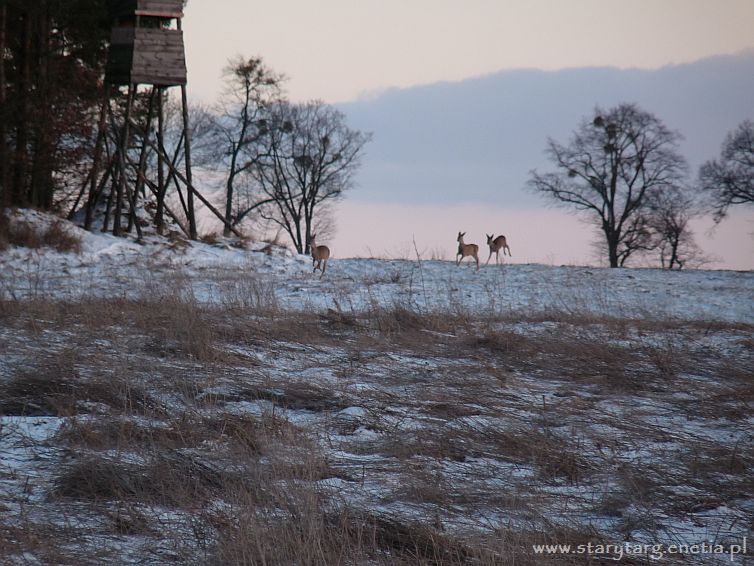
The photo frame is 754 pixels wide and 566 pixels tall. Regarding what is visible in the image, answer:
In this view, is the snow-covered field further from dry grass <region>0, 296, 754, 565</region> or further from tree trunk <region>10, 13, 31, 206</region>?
tree trunk <region>10, 13, 31, 206</region>

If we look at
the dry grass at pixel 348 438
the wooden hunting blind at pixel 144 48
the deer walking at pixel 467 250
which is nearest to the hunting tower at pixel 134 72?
the wooden hunting blind at pixel 144 48

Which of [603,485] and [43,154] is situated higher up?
[43,154]

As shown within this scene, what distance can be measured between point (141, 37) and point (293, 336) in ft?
43.2

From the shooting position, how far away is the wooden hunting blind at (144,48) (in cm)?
1877

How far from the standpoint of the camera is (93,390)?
18.6ft

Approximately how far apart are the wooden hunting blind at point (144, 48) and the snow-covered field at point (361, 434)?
10417 millimetres

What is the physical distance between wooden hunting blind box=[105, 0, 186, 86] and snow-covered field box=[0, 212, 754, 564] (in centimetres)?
1042

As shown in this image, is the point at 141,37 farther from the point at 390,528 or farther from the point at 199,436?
the point at 390,528

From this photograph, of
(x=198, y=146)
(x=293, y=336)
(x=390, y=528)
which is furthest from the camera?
(x=198, y=146)

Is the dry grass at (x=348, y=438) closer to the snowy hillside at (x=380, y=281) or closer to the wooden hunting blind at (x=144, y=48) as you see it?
the snowy hillside at (x=380, y=281)

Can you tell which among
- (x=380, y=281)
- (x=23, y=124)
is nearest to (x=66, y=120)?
(x=23, y=124)

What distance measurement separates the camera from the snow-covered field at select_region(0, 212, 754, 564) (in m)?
3.58

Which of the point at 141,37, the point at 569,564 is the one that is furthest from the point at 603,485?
the point at 141,37

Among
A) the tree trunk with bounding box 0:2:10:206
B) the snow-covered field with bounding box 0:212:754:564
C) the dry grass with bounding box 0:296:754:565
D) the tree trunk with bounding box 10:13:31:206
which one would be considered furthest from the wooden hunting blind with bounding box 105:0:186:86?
the dry grass with bounding box 0:296:754:565
